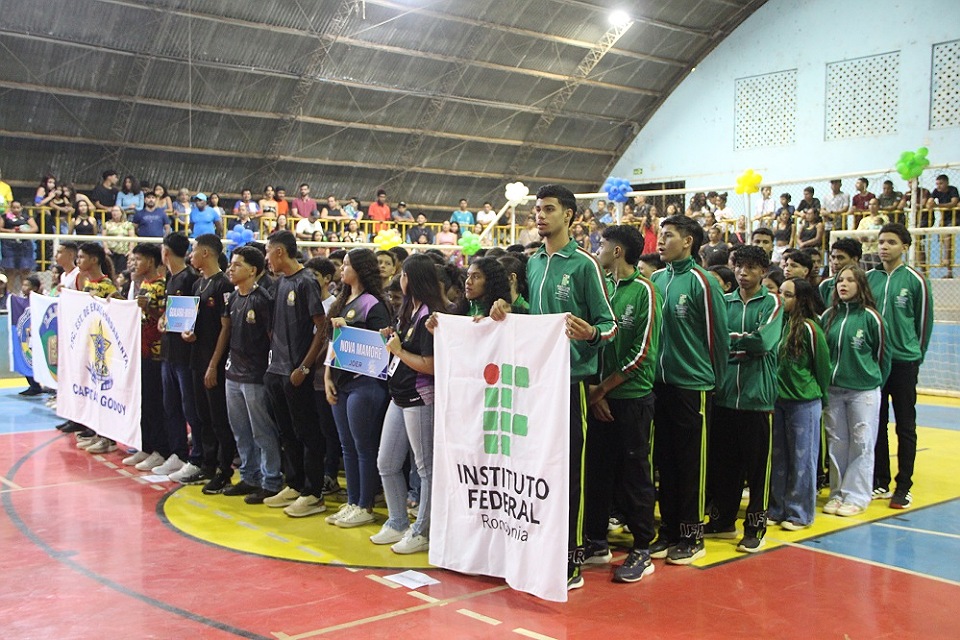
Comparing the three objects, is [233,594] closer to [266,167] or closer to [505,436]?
[505,436]

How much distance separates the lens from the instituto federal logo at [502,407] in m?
4.91

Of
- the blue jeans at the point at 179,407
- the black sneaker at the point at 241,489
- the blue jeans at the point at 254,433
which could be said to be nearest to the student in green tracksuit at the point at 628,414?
the blue jeans at the point at 254,433

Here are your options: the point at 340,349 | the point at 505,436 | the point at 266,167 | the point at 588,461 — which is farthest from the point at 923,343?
the point at 266,167

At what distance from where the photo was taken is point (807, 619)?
4590 mm

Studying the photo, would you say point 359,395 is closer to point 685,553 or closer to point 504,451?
point 504,451

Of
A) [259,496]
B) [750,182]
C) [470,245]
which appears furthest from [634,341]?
[750,182]

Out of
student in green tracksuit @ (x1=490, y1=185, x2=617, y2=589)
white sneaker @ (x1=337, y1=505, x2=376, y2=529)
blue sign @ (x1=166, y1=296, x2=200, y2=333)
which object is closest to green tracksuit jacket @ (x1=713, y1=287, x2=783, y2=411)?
student in green tracksuit @ (x1=490, y1=185, x2=617, y2=589)

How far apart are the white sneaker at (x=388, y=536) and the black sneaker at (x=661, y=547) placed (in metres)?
1.60

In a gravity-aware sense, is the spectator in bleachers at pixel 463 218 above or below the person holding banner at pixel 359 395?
above

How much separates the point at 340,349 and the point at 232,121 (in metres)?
19.5

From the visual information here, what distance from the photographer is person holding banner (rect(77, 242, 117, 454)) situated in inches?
352

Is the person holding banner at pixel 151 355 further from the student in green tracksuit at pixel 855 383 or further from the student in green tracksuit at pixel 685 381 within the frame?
the student in green tracksuit at pixel 855 383

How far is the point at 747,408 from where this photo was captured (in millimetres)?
5938

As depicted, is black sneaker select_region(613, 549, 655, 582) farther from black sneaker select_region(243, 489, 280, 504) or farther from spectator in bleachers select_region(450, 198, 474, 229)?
spectator in bleachers select_region(450, 198, 474, 229)
